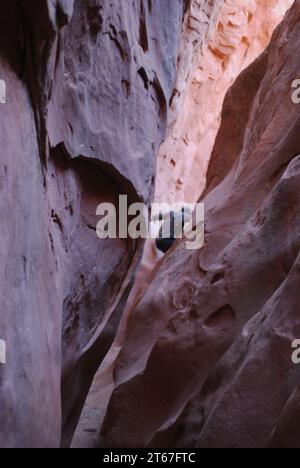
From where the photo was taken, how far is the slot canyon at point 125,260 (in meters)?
1.87

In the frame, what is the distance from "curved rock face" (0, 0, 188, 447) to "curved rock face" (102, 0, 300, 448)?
51cm

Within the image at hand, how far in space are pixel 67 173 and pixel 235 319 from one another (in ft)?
4.37

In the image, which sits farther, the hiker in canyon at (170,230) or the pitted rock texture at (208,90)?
the pitted rock texture at (208,90)

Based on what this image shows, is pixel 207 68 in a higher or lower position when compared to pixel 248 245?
higher

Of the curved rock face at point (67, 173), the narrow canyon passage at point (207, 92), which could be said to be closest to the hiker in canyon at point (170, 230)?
the narrow canyon passage at point (207, 92)

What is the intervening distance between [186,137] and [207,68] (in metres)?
1.17

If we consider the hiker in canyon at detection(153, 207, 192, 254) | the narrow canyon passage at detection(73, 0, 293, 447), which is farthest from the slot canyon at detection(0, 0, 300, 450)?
the narrow canyon passage at detection(73, 0, 293, 447)

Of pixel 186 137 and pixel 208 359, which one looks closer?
pixel 208 359

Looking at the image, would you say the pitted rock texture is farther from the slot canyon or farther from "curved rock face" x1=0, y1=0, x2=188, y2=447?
"curved rock face" x1=0, y1=0, x2=188, y2=447

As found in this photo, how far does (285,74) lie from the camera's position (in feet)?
13.8

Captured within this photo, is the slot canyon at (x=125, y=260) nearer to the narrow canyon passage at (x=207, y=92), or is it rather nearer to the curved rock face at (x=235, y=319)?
the curved rock face at (x=235, y=319)
